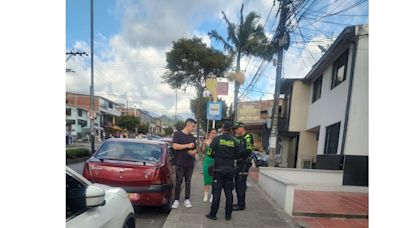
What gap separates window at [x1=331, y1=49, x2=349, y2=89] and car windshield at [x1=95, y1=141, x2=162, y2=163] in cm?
755

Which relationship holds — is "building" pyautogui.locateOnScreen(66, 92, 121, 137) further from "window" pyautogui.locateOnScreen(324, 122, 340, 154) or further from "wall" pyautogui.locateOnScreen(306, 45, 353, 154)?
"window" pyautogui.locateOnScreen(324, 122, 340, 154)

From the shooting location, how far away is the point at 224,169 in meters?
5.51

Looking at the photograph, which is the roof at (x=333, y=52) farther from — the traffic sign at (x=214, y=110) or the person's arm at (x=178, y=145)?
the person's arm at (x=178, y=145)

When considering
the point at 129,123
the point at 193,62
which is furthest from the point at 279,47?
the point at 129,123

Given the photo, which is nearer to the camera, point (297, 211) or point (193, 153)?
point (297, 211)

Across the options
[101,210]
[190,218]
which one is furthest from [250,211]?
[101,210]

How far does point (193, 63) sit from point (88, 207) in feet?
83.2

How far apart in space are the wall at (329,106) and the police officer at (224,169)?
624 cm

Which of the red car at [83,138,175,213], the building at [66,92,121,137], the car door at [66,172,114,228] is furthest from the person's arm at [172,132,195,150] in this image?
the building at [66,92,121,137]

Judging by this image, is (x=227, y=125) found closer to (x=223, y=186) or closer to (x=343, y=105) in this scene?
(x=223, y=186)

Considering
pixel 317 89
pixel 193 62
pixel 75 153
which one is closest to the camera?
pixel 317 89
